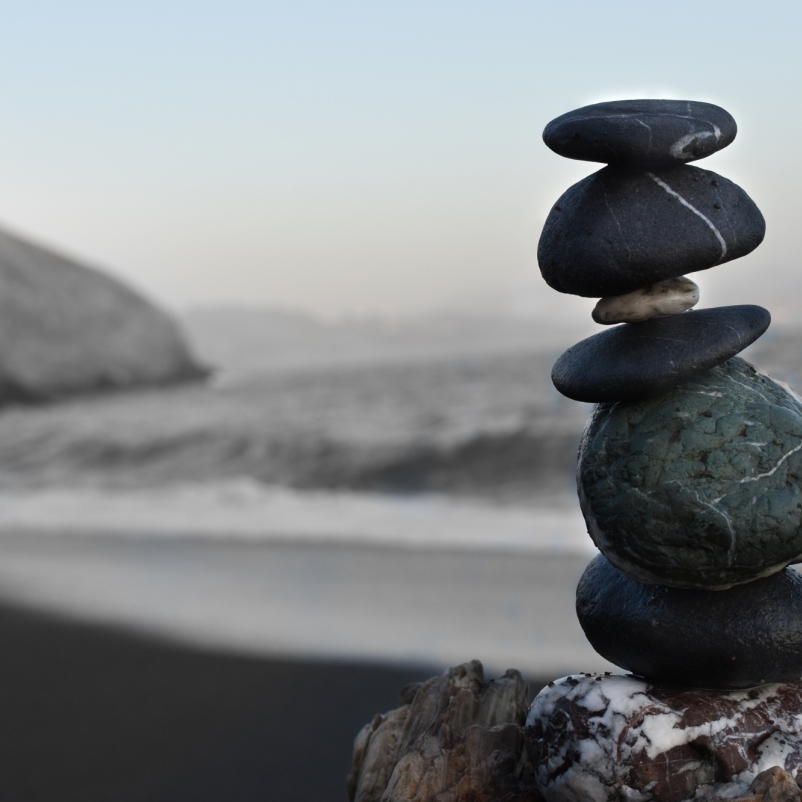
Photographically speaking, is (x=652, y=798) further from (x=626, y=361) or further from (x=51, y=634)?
(x=51, y=634)

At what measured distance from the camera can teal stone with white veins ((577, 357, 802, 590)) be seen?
2.71 m

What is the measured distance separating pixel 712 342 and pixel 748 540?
59 centimetres

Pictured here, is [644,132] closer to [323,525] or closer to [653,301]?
[653,301]

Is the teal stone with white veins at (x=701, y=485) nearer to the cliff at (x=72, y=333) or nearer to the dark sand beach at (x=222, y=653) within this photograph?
the dark sand beach at (x=222, y=653)

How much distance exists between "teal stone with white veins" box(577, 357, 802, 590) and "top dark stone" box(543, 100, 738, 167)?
27.5 inches

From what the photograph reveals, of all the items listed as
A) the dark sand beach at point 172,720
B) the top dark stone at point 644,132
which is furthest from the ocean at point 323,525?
the top dark stone at point 644,132

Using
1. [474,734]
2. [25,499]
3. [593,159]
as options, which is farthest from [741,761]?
[25,499]

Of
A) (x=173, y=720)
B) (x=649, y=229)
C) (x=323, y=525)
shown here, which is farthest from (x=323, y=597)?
(x=649, y=229)

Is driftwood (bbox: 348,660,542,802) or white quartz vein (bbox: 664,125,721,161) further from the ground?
white quartz vein (bbox: 664,125,721,161)

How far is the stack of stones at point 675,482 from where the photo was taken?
272 centimetres

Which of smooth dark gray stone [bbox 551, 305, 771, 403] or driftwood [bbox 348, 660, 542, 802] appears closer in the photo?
smooth dark gray stone [bbox 551, 305, 771, 403]

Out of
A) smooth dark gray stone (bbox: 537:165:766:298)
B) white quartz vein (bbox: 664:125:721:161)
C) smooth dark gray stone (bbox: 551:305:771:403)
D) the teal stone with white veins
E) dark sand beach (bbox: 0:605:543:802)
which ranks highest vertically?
white quartz vein (bbox: 664:125:721:161)

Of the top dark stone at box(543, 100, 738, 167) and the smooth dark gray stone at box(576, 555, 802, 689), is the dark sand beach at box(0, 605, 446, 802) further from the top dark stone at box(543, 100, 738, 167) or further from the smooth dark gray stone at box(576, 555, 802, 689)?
the top dark stone at box(543, 100, 738, 167)

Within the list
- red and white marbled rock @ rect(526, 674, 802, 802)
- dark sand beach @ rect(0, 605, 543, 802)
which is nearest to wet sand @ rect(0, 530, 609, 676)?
dark sand beach @ rect(0, 605, 543, 802)
